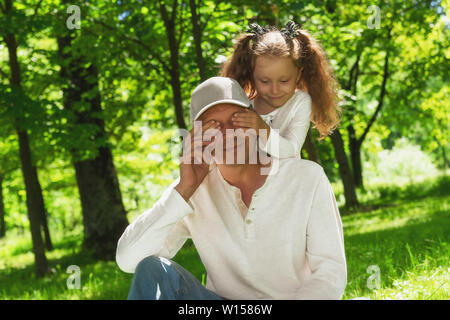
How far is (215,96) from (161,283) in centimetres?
88

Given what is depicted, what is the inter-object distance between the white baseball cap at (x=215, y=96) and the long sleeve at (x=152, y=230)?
40 cm

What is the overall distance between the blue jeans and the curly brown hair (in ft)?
4.91

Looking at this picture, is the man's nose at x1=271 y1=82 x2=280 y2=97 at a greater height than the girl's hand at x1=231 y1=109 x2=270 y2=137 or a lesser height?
greater

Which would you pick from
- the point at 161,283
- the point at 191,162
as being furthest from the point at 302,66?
the point at 161,283

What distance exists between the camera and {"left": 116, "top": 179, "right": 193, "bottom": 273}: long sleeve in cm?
255

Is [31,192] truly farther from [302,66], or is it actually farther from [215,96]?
[215,96]

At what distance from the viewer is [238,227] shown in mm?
2594

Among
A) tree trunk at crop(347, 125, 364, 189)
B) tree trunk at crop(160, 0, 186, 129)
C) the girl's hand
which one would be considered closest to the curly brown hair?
the girl's hand

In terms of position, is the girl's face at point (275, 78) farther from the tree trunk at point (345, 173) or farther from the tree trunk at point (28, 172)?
the tree trunk at point (345, 173)

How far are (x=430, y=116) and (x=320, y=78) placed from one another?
16.8 m

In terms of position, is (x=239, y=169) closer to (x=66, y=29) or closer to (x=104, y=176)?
(x=66, y=29)

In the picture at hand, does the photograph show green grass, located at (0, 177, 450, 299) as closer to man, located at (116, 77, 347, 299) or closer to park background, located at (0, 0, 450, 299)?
park background, located at (0, 0, 450, 299)

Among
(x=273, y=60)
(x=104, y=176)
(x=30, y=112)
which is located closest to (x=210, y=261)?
(x=273, y=60)
